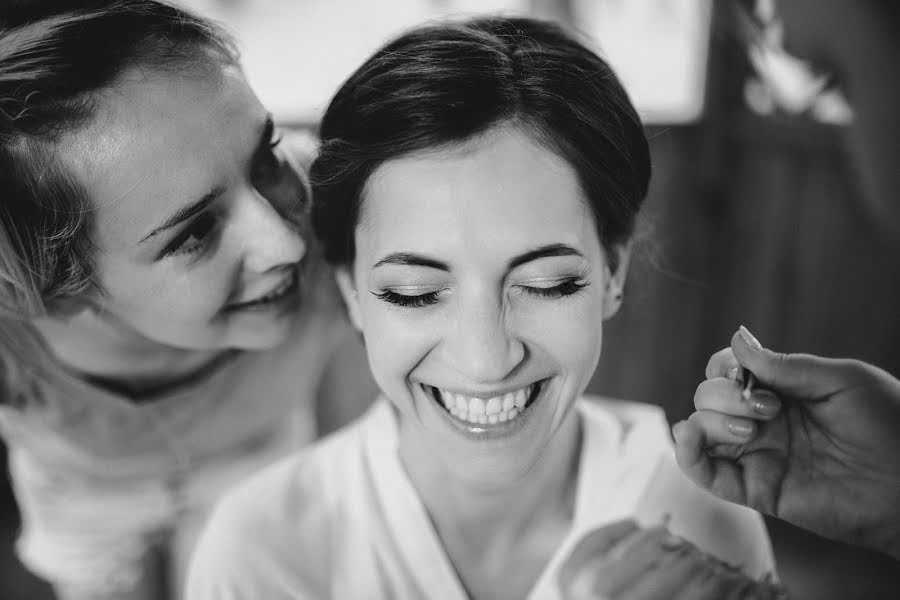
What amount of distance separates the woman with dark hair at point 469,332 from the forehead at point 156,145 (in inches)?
3.9

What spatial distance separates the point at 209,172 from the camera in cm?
72

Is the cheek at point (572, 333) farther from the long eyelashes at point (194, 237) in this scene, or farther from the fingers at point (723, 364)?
the long eyelashes at point (194, 237)

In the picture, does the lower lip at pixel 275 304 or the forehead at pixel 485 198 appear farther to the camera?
the lower lip at pixel 275 304

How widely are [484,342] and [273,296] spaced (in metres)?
0.34

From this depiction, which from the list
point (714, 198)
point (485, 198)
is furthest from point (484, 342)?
point (714, 198)

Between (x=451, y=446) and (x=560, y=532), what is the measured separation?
238mm

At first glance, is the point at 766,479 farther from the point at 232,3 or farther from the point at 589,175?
the point at 232,3

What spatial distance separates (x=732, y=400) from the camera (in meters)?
0.66

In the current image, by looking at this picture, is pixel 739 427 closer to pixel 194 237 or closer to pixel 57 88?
pixel 194 237

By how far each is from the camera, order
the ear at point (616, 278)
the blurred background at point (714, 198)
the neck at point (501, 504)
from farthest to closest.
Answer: the blurred background at point (714, 198) < the neck at point (501, 504) < the ear at point (616, 278)

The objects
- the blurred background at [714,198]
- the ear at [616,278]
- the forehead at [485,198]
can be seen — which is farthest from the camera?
the blurred background at [714,198]

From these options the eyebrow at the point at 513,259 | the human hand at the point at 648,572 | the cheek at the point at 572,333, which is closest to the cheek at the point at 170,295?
the eyebrow at the point at 513,259

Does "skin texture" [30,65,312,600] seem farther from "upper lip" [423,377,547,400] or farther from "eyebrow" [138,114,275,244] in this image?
"upper lip" [423,377,547,400]

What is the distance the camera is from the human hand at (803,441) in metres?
0.67
